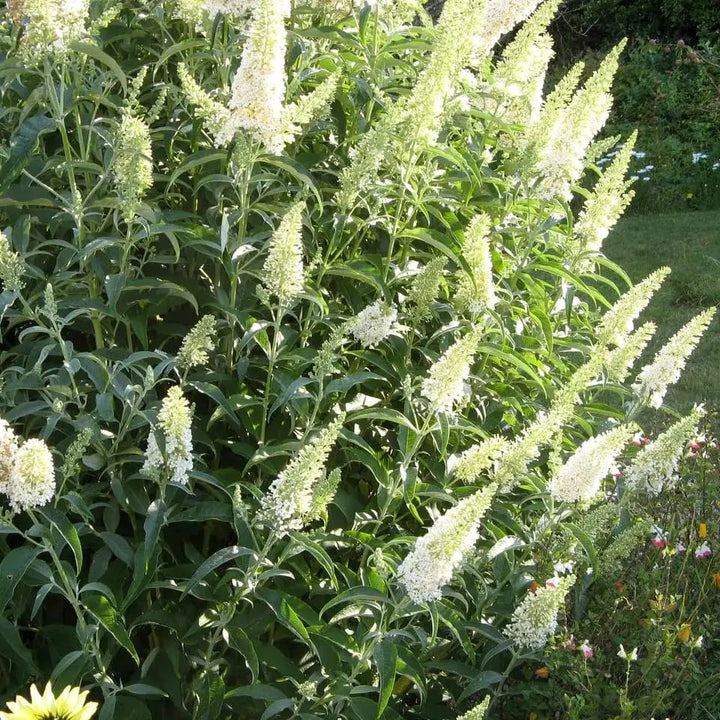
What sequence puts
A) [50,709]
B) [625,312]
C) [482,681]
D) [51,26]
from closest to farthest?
[50,709]
[51,26]
[482,681]
[625,312]

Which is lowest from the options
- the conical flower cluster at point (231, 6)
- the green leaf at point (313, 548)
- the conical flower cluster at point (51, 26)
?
the green leaf at point (313, 548)

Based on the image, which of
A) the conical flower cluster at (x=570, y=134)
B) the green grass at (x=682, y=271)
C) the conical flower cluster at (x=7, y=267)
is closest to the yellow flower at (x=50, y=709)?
the conical flower cluster at (x=7, y=267)

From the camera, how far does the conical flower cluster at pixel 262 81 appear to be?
2.58 metres

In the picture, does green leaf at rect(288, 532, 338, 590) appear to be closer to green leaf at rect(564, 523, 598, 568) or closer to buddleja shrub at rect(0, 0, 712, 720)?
buddleja shrub at rect(0, 0, 712, 720)

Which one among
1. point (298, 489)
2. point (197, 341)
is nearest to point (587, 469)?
point (298, 489)

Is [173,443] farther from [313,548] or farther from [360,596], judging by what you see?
[360,596]

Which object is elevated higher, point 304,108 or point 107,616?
point 304,108

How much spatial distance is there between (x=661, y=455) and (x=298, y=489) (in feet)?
3.79

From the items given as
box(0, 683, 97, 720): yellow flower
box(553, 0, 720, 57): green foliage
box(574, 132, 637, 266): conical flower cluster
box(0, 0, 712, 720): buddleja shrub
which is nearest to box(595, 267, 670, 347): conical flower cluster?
box(0, 0, 712, 720): buddleja shrub

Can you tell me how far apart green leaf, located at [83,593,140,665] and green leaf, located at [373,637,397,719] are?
58 cm

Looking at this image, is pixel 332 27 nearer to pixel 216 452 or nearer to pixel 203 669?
pixel 216 452

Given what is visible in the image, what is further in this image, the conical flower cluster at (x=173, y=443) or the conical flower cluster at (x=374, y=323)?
the conical flower cluster at (x=374, y=323)

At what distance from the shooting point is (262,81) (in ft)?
8.77

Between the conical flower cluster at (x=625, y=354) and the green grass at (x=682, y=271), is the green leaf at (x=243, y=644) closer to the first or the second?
the conical flower cluster at (x=625, y=354)
